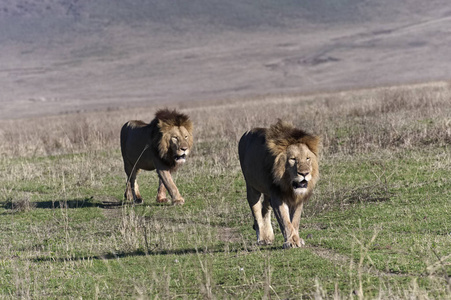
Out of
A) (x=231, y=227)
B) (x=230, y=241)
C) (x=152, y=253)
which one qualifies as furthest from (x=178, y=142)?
(x=152, y=253)

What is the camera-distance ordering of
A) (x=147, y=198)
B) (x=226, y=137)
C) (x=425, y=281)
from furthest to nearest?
(x=226, y=137) < (x=147, y=198) < (x=425, y=281)

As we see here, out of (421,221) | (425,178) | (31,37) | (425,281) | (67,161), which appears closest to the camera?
(425,281)

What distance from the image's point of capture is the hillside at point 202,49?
85.8 metres

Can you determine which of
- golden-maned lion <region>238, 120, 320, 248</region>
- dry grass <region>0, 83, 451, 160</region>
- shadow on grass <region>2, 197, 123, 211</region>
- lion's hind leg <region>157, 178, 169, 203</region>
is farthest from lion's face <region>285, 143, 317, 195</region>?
dry grass <region>0, 83, 451, 160</region>

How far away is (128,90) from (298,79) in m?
21.7

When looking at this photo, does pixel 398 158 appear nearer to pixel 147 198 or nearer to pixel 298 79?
pixel 147 198

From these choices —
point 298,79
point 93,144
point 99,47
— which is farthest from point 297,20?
point 93,144

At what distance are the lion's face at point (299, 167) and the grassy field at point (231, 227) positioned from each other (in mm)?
753

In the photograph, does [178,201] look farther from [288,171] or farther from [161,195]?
[288,171]

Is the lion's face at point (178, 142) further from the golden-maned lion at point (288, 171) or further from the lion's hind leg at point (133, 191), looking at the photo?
the golden-maned lion at point (288, 171)

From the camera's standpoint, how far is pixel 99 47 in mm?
122062

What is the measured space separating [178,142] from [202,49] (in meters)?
102

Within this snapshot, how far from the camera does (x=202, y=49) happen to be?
114m

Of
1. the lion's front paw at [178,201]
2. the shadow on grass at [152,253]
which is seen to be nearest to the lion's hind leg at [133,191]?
the lion's front paw at [178,201]
